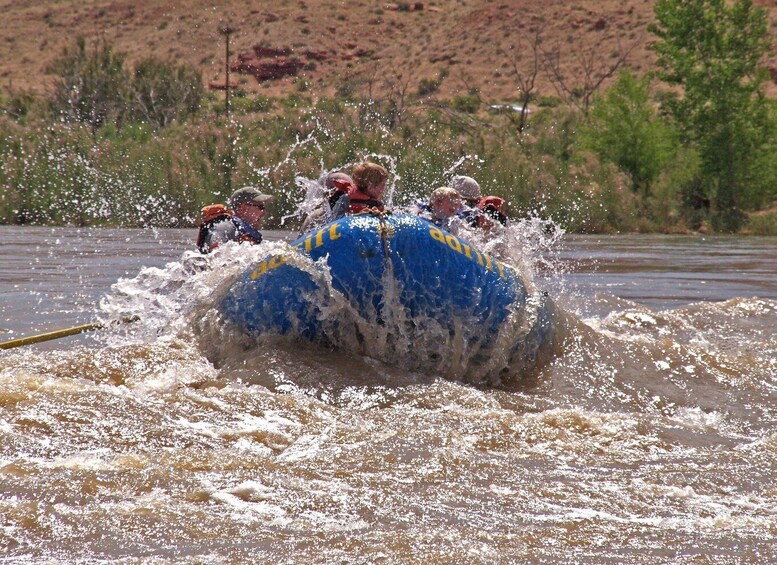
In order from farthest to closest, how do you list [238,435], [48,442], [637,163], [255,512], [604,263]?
[637,163] < [604,263] < [238,435] < [48,442] < [255,512]

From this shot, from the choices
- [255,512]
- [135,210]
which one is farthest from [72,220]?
[255,512]

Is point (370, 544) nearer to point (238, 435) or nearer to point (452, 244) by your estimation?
point (238, 435)

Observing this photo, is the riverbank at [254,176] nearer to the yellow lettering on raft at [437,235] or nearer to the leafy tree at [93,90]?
the yellow lettering on raft at [437,235]

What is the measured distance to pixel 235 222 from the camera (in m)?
7.87

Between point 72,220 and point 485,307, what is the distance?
72.3 feet

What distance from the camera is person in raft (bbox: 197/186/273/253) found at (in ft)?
25.6

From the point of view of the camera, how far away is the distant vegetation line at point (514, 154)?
26469 mm

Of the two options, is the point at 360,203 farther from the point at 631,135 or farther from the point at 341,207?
the point at 631,135

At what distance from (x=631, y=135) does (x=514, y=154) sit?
8301mm

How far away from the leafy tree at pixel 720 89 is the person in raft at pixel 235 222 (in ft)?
95.5

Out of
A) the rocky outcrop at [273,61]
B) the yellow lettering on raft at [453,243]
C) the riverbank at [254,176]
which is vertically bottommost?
the riverbank at [254,176]

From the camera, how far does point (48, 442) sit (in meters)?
4.45

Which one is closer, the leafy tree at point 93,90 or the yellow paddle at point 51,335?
the yellow paddle at point 51,335

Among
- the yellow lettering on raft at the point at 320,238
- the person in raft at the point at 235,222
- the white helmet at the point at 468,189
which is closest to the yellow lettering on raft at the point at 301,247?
the yellow lettering on raft at the point at 320,238
